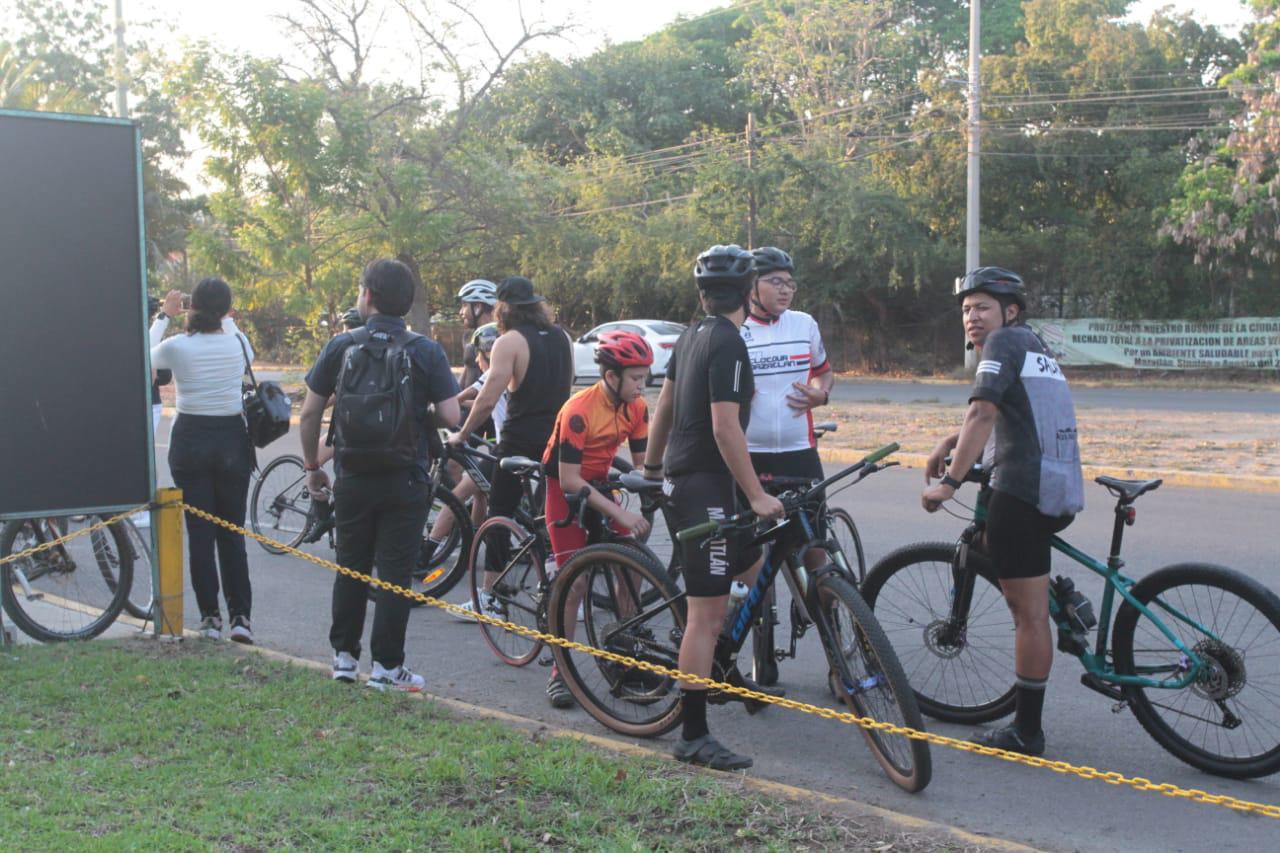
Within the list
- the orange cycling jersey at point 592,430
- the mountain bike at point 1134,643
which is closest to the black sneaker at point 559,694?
the orange cycling jersey at point 592,430

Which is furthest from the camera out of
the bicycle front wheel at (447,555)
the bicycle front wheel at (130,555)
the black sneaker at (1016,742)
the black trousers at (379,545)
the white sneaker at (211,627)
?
the bicycle front wheel at (447,555)

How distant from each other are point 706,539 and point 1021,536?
1.21 metres

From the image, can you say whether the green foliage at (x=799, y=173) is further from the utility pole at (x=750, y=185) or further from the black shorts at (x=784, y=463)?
the black shorts at (x=784, y=463)

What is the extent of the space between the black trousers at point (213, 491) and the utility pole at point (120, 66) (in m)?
17.0

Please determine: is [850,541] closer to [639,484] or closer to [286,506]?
[639,484]

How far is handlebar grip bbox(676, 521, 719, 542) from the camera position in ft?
15.2

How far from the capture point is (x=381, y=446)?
17.8 feet

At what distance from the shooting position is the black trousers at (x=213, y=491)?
6633 millimetres

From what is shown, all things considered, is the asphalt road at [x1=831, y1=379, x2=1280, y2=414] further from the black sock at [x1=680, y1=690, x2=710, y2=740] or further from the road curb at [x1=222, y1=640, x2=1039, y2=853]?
the black sock at [x1=680, y1=690, x2=710, y2=740]

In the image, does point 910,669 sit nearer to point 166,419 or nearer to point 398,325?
point 398,325

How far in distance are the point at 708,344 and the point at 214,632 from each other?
11.4 feet

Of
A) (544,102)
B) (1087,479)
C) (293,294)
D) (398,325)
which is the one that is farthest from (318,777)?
(544,102)

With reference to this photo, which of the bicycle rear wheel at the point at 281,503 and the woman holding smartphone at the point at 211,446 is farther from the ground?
the woman holding smartphone at the point at 211,446

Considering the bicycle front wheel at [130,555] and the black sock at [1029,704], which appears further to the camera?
the bicycle front wheel at [130,555]
